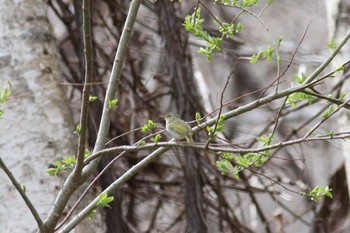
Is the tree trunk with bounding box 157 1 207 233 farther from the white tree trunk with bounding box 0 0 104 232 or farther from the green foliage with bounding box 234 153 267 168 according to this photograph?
the green foliage with bounding box 234 153 267 168

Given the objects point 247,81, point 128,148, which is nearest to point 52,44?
point 128,148

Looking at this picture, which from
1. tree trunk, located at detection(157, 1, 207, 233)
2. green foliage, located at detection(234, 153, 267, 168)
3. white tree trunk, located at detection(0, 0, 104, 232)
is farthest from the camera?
tree trunk, located at detection(157, 1, 207, 233)

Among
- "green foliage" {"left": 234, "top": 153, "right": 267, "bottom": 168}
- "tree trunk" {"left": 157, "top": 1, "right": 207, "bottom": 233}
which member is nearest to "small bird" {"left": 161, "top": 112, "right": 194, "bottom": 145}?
"green foliage" {"left": 234, "top": 153, "right": 267, "bottom": 168}

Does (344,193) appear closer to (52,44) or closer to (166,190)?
(166,190)

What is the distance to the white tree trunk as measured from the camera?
10.1 ft

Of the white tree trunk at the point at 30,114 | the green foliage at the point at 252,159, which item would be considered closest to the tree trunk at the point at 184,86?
the white tree trunk at the point at 30,114

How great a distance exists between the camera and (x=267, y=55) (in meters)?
2.38

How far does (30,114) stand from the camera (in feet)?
10.6

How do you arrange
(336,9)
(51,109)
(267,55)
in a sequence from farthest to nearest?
1. (336,9)
2. (51,109)
3. (267,55)

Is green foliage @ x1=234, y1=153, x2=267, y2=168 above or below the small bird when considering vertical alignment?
below

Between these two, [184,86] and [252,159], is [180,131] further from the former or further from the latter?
[184,86]

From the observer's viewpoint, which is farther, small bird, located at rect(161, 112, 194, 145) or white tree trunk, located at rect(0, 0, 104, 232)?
white tree trunk, located at rect(0, 0, 104, 232)

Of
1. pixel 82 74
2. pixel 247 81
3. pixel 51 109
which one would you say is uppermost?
pixel 247 81

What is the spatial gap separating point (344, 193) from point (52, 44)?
7.06 feet
